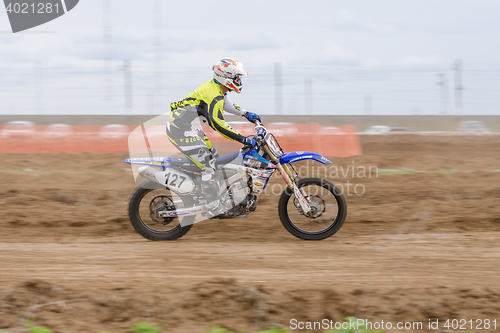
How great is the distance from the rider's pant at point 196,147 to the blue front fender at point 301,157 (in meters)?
0.93

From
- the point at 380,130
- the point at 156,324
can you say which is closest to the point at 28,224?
the point at 156,324

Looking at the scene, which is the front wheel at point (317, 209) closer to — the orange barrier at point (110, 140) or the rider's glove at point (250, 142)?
the rider's glove at point (250, 142)

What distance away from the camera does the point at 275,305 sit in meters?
3.99

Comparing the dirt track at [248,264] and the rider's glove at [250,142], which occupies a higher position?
the rider's glove at [250,142]

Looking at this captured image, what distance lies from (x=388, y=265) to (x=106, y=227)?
4.25m

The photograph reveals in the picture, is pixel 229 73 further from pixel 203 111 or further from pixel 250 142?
pixel 250 142

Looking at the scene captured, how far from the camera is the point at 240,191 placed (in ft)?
19.1

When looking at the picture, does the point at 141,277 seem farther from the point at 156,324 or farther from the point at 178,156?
the point at 178,156

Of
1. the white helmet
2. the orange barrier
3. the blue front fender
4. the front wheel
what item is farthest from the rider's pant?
the orange barrier

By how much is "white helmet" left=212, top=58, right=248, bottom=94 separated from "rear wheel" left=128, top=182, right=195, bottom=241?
1593 mm

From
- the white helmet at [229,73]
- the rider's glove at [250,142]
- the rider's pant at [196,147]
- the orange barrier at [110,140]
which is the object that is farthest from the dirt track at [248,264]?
the orange barrier at [110,140]

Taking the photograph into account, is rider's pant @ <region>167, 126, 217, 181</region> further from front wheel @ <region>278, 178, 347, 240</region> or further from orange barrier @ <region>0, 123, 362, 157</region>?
orange barrier @ <region>0, 123, 362, 157</region>

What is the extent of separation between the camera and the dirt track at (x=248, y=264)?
3910 mm

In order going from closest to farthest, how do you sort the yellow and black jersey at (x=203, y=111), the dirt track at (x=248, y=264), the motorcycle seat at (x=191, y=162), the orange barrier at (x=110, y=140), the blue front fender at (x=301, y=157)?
1. the dirt track at (x=248, y=264)
2. the yellow and black jersey at (x=203, y=111)
3. the blue front fender at (x=301, y=157)
4. the motorcycle seat at (x=191, y=162)
5. the orange barrier at (x=110, y=140)
